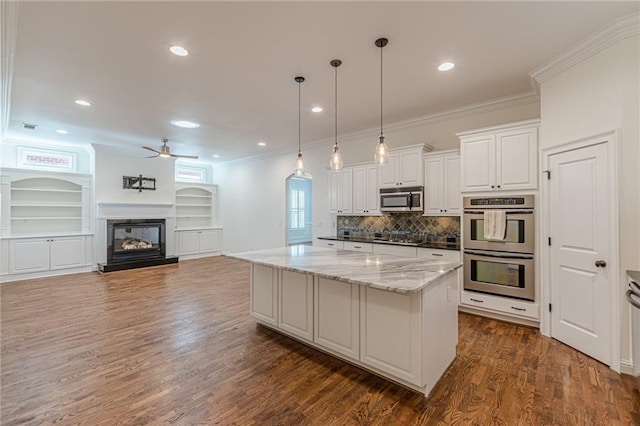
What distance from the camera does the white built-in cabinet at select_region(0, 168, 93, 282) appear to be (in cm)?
593

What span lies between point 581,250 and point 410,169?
2.47 meters

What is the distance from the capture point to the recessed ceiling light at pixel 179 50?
9.21 feet

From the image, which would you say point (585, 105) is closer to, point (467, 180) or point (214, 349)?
point (467, 180)

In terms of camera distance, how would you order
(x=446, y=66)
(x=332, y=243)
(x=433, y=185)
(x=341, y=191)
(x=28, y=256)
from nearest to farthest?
(x=446, y=66) < (x=433, y=185) < (x=332, y=243) < (x=341, y=191) < (x=28, y=256)

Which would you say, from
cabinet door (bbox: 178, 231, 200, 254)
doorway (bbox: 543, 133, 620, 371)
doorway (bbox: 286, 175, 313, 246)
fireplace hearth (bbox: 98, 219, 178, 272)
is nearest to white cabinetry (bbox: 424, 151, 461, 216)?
doorway (bbox: 543, 133, 620, 371)

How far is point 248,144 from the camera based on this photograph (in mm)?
6902

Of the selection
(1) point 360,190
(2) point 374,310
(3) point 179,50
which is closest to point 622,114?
(2) point 374,310

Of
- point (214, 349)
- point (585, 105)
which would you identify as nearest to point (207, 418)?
point (214, 349)

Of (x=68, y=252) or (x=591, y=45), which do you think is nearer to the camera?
(x=591, y=45)

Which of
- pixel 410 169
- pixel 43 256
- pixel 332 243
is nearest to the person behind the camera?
pixel 410 169

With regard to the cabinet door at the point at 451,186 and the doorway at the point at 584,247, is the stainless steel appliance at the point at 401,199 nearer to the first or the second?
the cabinet door at the point at 451,186

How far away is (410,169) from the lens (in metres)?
4.82

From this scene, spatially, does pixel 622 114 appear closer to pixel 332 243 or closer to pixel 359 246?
pixel 359 246

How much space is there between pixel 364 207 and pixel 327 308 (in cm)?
305
